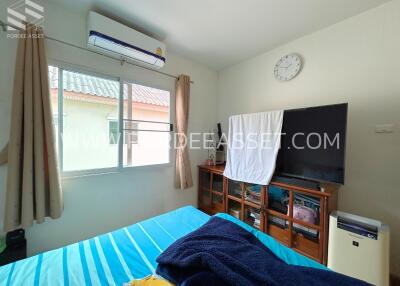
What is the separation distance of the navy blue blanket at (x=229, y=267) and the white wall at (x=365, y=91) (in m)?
1.23

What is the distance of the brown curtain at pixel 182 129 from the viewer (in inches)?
96.0

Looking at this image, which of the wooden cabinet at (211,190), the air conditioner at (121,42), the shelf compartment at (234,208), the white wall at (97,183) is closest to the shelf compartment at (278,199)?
the shelf compartment at (234,208)

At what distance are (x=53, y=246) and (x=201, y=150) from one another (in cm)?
203

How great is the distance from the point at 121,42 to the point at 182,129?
1.21 m

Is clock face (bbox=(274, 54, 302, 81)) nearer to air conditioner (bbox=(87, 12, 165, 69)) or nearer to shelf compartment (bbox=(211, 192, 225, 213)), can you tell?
air conditioner (bbox=(87, 12, 165, 69))

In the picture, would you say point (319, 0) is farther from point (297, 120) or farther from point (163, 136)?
point (163, 136)

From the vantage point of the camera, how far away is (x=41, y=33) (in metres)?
1.47

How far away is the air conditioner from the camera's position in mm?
1619

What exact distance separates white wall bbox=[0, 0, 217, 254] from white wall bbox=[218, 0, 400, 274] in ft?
5.08

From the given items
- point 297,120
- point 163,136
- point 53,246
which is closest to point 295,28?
point 297,120

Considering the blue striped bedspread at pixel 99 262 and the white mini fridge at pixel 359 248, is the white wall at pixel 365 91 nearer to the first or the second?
the white mini fridge at pixel 359 248

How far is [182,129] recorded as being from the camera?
2.46 metres

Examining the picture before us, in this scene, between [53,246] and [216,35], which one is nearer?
[53,246]

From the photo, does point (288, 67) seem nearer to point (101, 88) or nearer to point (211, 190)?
point (211, 190)
